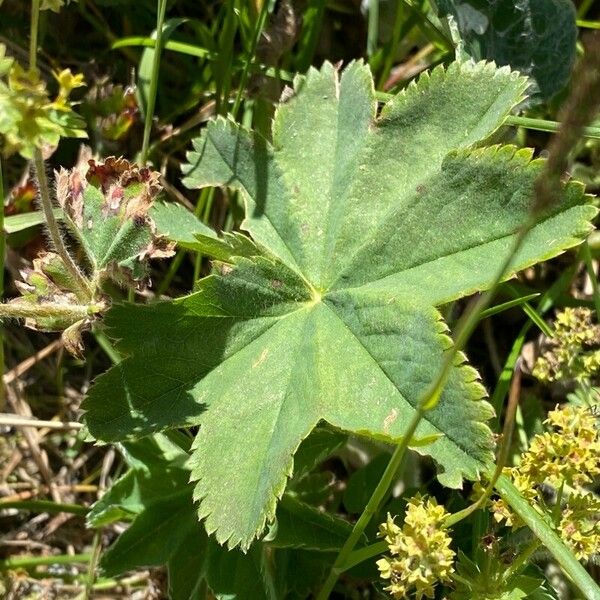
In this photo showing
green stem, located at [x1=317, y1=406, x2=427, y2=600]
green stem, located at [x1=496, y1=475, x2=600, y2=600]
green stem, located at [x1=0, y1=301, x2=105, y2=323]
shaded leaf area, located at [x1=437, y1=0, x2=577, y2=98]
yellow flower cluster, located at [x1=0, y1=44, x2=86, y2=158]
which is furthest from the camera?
shaded leaf area, located at [x1=437, y1=0, x2=577, y2=98]

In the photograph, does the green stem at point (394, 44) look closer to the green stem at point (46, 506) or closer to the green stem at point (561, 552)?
the green stem at point (561, 552)

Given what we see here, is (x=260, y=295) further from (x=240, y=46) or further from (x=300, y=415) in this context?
(x=240, y=46)

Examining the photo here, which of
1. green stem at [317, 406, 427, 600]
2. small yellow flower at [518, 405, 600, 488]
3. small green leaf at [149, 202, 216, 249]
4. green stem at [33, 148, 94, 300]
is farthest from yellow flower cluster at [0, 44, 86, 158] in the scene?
small yellow flower at [518, 405, 600, 488]

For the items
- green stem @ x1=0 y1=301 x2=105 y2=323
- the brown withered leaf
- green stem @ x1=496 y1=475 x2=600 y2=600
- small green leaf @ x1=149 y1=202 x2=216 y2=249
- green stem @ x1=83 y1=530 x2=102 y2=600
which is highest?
the brown withered leaf

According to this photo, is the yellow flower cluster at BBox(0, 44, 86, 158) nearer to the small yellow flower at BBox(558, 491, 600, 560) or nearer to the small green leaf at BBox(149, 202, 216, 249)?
the small green leaf at BBox(149, 202, 216, 249)

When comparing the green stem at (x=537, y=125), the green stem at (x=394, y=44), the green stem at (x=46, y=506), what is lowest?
the green stem at (x=46, y=506)

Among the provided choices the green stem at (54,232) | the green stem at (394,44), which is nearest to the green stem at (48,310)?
the green stem at (54,232)
